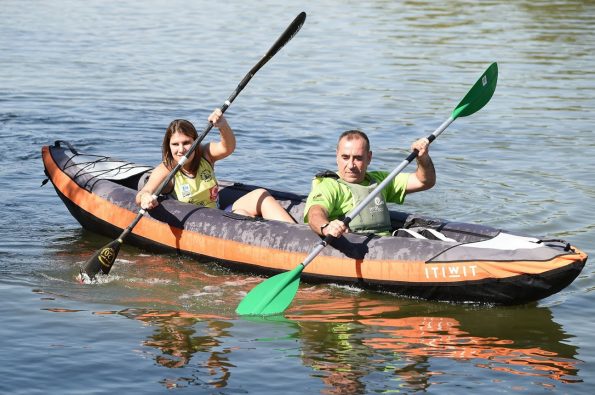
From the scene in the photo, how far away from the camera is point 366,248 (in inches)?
307

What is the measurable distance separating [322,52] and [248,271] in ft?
38.7

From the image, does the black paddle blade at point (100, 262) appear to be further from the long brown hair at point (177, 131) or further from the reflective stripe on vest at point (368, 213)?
the reflective stripe on vest at point (368, 213)

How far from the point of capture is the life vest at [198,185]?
8836mm

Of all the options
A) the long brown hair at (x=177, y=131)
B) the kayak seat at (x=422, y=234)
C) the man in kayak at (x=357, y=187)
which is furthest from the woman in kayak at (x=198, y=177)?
the kayak seat at (x=422, y=234)

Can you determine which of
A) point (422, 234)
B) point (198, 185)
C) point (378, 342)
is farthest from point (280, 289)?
→ point (198, 185)

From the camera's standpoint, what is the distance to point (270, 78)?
57.4ft

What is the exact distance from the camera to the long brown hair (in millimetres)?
8578

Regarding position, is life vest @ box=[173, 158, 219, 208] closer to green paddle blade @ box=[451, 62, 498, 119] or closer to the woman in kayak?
the woman in kayak

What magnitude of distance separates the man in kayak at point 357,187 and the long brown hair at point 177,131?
115cm

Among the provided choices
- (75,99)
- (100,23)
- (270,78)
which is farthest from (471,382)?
(100,23)

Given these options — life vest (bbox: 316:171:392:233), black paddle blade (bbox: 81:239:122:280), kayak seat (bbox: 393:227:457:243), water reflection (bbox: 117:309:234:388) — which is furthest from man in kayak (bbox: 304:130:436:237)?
black paddle blade (bbox: 81:239:122:280)

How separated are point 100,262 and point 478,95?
3.07 metres

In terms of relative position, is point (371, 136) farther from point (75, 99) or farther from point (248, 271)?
point (248, 271)

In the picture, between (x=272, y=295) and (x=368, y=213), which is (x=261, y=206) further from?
(x=272, y=295)
